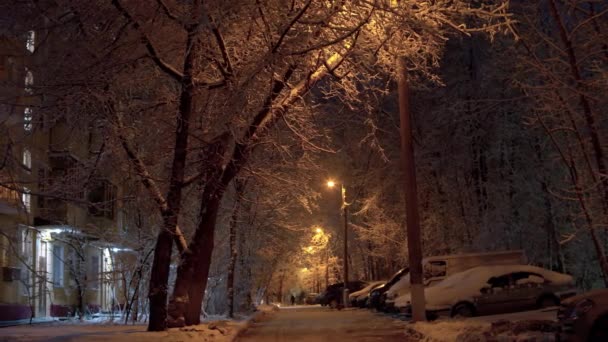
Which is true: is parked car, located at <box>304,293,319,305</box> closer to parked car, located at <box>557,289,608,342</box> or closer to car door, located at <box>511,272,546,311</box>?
car door, located at <box>511,272,546,311</box>

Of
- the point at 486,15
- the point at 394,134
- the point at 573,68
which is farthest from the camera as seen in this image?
the point at 394,134

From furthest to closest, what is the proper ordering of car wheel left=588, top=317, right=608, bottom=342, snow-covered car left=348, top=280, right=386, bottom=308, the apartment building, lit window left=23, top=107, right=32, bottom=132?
snow-covered car left=348, top=280, right=386, bottom=308
lit window left=23, top=107, right=32, bottom=132
the apartment building
car wheel left=588, top=317, right=608, bottom=342

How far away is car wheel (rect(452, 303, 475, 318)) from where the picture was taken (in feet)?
62.2

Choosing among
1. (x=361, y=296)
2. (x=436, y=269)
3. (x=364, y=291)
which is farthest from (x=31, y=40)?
(x=364, y=291)

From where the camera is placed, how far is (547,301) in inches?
768

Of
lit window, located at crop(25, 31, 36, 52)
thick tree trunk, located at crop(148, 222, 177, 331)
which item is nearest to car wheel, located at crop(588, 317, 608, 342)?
thick tree trunk, located at crop(148, 222, 177, 331)

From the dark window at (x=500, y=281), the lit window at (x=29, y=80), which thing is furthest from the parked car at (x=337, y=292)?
the lit window at (x=29, y=80)

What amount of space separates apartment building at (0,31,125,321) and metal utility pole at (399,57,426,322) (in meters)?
7.29

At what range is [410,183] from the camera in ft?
56.0

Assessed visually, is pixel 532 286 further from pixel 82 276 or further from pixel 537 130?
pixel 82 276

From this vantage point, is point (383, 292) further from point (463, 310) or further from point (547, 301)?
→ point (547, 301)

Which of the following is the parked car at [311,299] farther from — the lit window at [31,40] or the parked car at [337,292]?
the lit window at [31,40]

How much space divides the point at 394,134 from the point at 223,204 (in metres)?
13.0

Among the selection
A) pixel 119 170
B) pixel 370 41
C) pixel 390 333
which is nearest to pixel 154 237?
pixel 119 170
